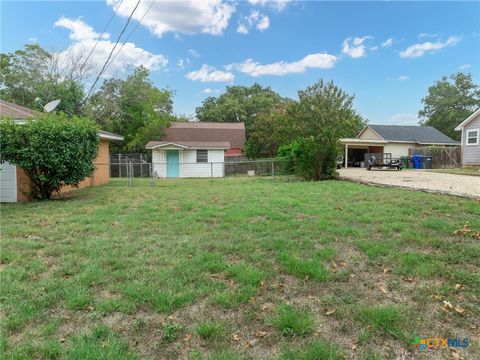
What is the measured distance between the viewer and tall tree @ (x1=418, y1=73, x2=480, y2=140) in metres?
38.8

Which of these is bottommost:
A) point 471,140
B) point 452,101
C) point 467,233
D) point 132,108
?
point 467,233

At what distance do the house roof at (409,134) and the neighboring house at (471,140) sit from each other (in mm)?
7533

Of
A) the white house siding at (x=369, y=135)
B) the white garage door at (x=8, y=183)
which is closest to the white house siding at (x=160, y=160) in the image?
the white garage door at (x=8, y=183)

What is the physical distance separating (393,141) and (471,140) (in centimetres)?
774

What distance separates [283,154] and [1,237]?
16.0 meters

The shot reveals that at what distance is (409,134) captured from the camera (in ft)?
92.0

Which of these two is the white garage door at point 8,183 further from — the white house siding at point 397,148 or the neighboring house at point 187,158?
the white house siding at point 397,148

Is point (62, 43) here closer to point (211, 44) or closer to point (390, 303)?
point (211, 44)

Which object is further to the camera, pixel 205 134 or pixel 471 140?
pixel 205 134

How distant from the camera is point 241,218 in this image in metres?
5.53

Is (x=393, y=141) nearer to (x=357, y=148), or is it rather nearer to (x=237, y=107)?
(x=357, y=148)

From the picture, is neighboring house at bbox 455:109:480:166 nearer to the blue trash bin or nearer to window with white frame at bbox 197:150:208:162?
the blue trash bin

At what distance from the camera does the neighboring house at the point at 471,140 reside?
60.7 ft

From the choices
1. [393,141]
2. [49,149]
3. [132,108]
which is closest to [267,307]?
[49,149]
